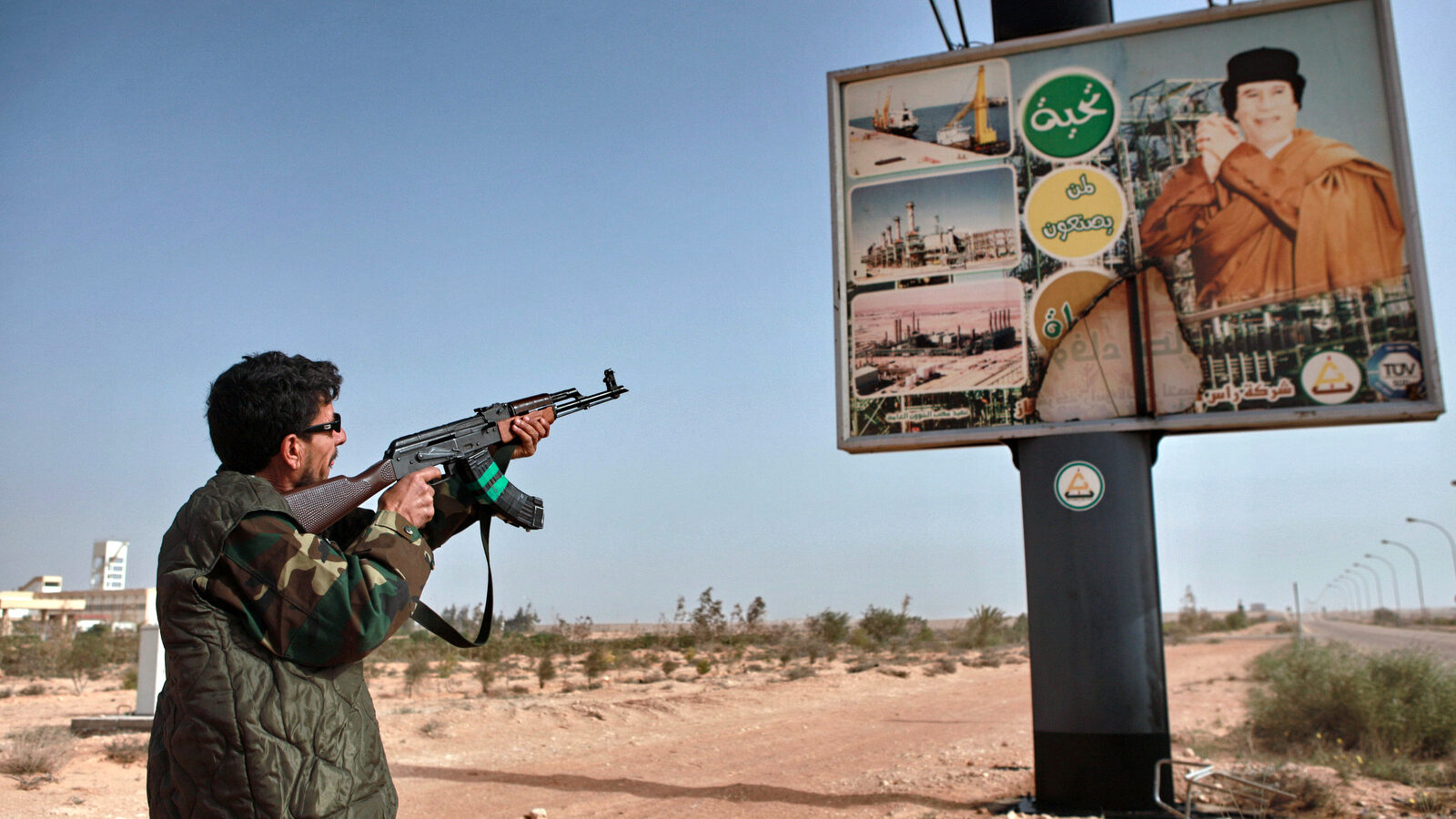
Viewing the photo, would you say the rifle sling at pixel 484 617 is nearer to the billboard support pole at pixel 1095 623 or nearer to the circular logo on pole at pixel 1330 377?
the billboard support pole at pixel 1095 623

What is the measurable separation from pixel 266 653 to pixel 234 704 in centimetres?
12

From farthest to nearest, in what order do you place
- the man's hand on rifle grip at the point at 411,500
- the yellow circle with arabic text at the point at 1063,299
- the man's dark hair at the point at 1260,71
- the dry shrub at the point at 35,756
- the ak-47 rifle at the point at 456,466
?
1. the dry shrub at the point at 35,756
2. the yellow circle with arabic text at the point at 1063,299
3. the man's dark hair at the point at 1260,71
4. the ak-47 rifle at the point at 456,466
5. the man's hand on rifle grip at the point at 411,500

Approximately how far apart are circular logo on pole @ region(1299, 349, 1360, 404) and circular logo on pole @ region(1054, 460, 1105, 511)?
5.11ft

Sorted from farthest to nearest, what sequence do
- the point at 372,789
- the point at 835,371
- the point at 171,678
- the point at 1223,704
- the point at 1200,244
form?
1. the point at 1223,704
2. the point at 835,371
3. the point at 1200,244
4. the point at 372,789
5. the point at 171,678

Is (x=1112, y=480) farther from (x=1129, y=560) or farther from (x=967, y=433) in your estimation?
(x=967, y=433)

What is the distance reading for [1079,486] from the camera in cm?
712

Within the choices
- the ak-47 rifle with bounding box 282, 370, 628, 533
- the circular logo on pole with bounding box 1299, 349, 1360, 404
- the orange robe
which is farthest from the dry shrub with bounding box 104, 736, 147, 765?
the circular logo on pole with bounding box 1299, 349, 1360, 404

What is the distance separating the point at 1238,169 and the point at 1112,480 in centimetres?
255

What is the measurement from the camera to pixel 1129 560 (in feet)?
22.8

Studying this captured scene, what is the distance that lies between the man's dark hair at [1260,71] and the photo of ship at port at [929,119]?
63.4 inches

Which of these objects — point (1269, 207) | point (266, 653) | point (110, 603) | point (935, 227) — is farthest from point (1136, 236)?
point (110, 603)

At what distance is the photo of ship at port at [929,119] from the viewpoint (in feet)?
25.8

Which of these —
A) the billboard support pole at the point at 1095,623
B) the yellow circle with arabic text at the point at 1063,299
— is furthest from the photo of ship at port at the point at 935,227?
the billboard support pole at the point at 1095,623

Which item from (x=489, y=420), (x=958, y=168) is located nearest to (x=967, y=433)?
(x=958, y=168)
